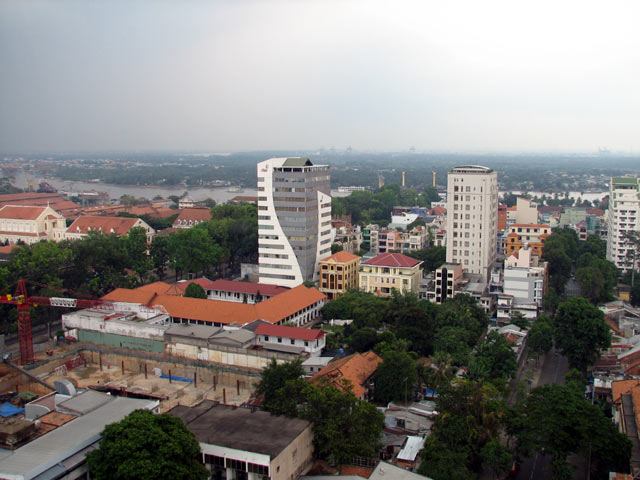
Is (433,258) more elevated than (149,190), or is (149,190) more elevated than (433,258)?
(149,190)

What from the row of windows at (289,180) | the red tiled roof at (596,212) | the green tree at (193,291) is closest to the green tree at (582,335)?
the row of windows at (289,180)

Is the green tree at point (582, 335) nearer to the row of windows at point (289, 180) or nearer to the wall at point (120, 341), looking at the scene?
the row of windows at point (289, 180)

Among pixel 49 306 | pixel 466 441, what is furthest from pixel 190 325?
pixel 466 441

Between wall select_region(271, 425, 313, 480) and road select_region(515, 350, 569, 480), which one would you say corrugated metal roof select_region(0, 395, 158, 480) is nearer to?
wall select_region(271, 425, 313, 480)

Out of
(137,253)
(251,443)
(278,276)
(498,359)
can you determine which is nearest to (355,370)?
(498,359)

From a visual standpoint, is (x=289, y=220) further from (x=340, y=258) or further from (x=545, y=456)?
(x=545, y=456)
